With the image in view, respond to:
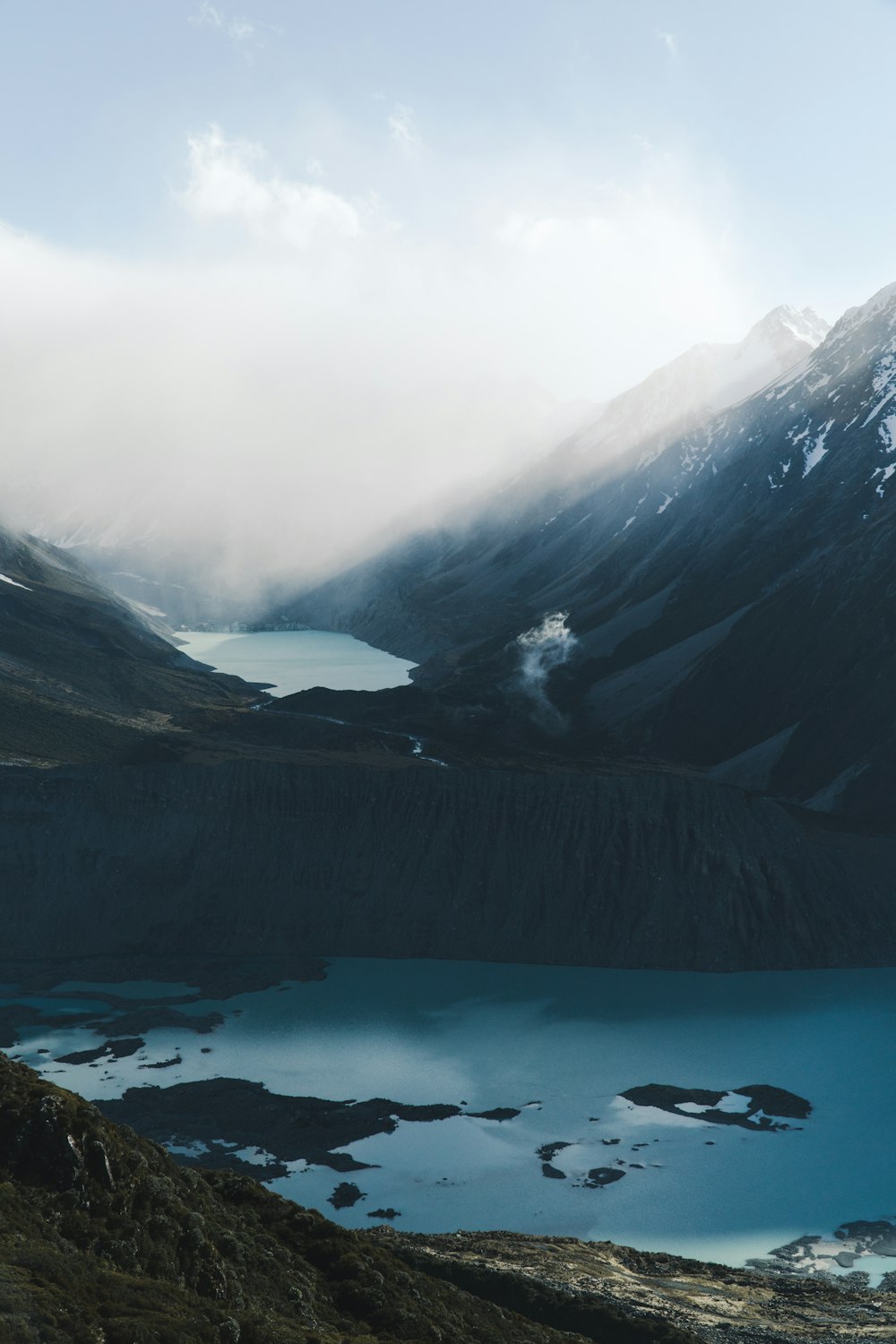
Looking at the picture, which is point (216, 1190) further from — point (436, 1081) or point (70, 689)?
point (70, 689)

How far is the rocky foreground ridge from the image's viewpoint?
2028cm

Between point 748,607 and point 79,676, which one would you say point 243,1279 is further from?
point 748,607

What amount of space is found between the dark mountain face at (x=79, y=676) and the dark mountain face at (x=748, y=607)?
30.9 metres

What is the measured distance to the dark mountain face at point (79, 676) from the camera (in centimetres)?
9194

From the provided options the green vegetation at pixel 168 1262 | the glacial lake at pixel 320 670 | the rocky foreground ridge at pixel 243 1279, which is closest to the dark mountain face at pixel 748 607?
the glacial lake at pixel 320 670

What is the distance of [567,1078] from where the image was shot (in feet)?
194

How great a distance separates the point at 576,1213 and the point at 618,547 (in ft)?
436

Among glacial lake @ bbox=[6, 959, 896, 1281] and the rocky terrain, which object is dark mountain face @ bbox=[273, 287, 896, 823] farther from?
glacial lake @ bbox=[6, 959, 896, 1281]

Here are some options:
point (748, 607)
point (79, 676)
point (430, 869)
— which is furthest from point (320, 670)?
point (430, 869)

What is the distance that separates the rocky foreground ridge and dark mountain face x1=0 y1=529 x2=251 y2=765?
60731 mm

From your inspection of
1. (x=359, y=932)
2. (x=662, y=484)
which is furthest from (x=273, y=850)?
(x=662, y=484)

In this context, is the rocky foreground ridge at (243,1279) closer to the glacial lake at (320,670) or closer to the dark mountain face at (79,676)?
the dark mountain face at (79,676)

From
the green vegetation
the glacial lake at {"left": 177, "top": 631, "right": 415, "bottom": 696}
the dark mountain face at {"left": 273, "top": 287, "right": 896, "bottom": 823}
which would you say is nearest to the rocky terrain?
the dark mountain face at {"left": 273, "top": 287, "right": 896, "bottom": 823}

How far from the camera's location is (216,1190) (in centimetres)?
2911
